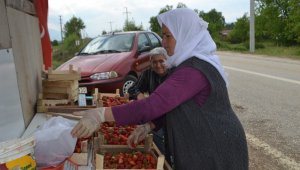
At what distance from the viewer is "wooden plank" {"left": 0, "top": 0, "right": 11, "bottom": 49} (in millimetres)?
3942

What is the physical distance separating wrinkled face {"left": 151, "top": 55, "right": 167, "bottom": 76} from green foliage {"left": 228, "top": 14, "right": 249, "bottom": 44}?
55020 mm

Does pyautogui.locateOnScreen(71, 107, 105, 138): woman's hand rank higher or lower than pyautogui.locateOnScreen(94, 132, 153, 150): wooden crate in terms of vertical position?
higher

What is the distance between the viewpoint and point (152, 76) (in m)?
5.33

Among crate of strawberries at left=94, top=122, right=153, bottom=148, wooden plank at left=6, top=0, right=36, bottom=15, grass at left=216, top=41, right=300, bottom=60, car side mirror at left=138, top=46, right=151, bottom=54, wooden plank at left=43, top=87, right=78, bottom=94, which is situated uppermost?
wooden plank at left=6, top=0, right=36, bottom=15

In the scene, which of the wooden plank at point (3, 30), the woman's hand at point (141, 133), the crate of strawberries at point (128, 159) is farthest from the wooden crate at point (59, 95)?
the woman's hand at point (141, 133)

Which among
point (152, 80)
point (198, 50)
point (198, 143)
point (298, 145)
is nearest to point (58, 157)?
point (198, 143)

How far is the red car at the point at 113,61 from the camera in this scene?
333 inches

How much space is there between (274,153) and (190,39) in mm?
3772

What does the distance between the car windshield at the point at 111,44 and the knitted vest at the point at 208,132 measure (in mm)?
7030

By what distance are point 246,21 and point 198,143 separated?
191ft

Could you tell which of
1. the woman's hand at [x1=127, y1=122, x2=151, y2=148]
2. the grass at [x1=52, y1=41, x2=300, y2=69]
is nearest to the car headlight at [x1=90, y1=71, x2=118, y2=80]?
the woman's hand at [x1=127, y1=122, x2=151, y2=148]

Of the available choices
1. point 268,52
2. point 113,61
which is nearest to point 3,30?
point 113,61

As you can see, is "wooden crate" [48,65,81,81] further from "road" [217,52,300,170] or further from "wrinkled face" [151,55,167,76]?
"road" [217,52,300,170]

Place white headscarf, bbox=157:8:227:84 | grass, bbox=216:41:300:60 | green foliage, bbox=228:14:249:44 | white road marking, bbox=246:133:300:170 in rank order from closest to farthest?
white headscarf, bbox=157:8:227:84 → white road marking, bbox=246:133:300:170 → grass, bbox=216:41:300:60 → green foliage, bbox=228:14:249:44
